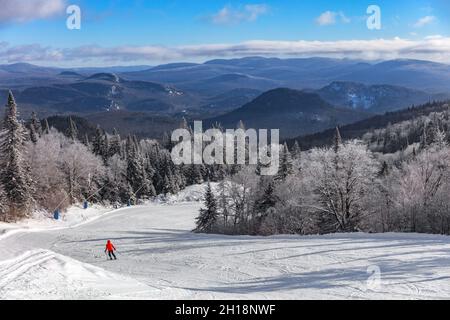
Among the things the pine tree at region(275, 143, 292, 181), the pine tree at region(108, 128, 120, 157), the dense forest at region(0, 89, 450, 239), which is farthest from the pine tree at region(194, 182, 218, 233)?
the pine tree at region(108, 128, 120, 157)

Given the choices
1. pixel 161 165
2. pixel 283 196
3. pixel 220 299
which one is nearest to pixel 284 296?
pixel 220 299

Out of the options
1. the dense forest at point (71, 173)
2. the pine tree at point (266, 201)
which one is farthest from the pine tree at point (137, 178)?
the pine tree at point (266, 201)

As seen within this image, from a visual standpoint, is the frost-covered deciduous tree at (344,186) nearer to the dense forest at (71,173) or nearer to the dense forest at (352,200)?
the dense forest at (352,200)

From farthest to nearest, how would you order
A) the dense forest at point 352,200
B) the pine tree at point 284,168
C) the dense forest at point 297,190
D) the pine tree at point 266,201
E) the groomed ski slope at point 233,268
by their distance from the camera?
the pine tree at point 284,168
the pine tree at point 266,201
the dense forest at point 297,190
the dense forest at point 352,200
the groomed ski slope at point 233,268

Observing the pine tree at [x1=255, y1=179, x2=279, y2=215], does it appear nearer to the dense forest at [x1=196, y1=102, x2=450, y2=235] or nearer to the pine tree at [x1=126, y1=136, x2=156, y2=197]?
the dense forest at [x1=196, y1=102, x2=450, y2=235]

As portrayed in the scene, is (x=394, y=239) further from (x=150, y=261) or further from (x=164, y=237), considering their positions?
(x=164, y=237)

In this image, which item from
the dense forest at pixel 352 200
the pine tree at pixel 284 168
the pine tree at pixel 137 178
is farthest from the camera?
the pine tree at pixel 137 178

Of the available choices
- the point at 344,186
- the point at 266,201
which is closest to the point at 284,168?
the point at 266,201

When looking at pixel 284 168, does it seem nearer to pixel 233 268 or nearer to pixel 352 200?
pixel 352 200
